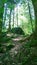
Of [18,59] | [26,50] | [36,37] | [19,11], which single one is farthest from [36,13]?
[19,11]

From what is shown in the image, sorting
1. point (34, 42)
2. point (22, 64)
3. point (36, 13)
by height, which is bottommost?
point (22, 64)

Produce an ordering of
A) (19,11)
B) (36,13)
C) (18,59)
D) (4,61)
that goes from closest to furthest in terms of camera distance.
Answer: (4,61)
(18,59)
(36,13)
(19,11)

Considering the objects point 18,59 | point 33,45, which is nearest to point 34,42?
point 33,45

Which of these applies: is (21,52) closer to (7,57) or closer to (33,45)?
(7,57)

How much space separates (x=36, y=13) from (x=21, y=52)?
239cm

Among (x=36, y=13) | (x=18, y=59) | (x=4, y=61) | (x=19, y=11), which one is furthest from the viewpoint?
(x=19, y=11)

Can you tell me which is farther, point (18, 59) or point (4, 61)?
point (18, 59)

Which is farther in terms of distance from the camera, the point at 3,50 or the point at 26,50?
the point at 3,50

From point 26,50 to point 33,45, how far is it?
0.96m

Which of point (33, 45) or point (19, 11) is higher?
point (19, 11)

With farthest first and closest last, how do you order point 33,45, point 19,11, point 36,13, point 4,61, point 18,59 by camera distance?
point 19,11, point 36,13, point 33,45, point 18,59, point 4,61

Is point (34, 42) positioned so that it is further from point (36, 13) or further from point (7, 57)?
point (7, 57)

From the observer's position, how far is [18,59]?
19.5ft

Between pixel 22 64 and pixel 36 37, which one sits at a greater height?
pixel 36 37
